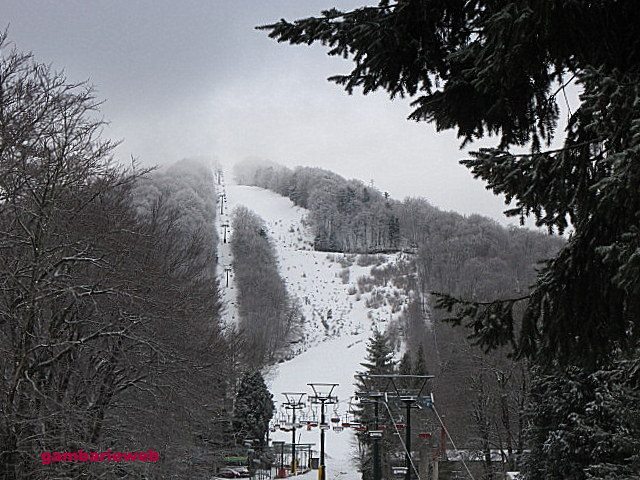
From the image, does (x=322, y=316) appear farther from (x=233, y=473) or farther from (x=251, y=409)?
(x=233, y=473)

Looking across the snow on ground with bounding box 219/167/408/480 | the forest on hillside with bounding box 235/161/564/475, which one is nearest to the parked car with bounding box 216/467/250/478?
the snow on ground with bounding box 219/167/408/480

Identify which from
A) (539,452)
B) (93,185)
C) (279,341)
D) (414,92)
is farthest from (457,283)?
(414,92)

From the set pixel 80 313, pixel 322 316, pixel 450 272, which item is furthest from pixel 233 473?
pixel 322 316

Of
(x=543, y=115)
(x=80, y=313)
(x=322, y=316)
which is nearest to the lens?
(x=543, y=115)

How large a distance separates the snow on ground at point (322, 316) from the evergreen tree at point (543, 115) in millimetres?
29801

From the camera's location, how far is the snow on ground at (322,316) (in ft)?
194

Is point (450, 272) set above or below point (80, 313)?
above

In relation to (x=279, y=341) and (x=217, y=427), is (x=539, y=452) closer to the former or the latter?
(x=217, y=427)

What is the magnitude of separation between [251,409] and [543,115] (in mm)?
39404

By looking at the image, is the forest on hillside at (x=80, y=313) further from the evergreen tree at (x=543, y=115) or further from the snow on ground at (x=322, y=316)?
the snow on ground at (x=322, y=316)

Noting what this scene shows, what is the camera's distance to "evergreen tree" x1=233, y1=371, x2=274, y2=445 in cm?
4028

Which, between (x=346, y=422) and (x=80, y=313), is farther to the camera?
(x=346, y=422)

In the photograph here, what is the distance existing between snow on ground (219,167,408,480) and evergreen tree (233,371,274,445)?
4.95 metres

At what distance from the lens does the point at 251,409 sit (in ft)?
136
